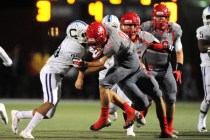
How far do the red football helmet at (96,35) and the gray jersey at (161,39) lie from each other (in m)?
1.34

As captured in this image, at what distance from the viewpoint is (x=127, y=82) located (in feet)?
27.6

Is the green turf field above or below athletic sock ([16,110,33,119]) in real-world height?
below

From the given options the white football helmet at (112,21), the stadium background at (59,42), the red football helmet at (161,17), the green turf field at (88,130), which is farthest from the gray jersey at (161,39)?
the stadium background at (59,42)

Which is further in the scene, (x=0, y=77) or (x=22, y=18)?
(x=22, y=18)

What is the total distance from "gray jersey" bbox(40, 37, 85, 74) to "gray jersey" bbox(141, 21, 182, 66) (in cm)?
111

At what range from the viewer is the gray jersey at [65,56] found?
860cm

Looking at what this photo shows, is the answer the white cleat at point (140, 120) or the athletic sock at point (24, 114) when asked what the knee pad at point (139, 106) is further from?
the athletic sock at point (24, 114)

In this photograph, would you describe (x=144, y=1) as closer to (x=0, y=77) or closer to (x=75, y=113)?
(x=75, y=113)

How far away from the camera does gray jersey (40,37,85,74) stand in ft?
28.2

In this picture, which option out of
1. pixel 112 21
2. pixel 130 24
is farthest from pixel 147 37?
pixel 112 21

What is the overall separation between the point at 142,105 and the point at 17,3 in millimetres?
18548

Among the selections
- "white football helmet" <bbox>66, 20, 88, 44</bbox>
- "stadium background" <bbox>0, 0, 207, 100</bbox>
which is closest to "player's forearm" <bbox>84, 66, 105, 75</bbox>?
"white football helmet" <bbox>66, 20, 88, 44</bbox>

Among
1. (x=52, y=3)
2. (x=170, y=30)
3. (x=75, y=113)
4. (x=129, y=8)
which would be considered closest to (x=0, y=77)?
(x=52, y=3)

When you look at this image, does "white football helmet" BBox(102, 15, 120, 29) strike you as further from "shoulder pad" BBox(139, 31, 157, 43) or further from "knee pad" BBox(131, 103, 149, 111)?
"knee pad" BBox(131, 103, 149, 111)
